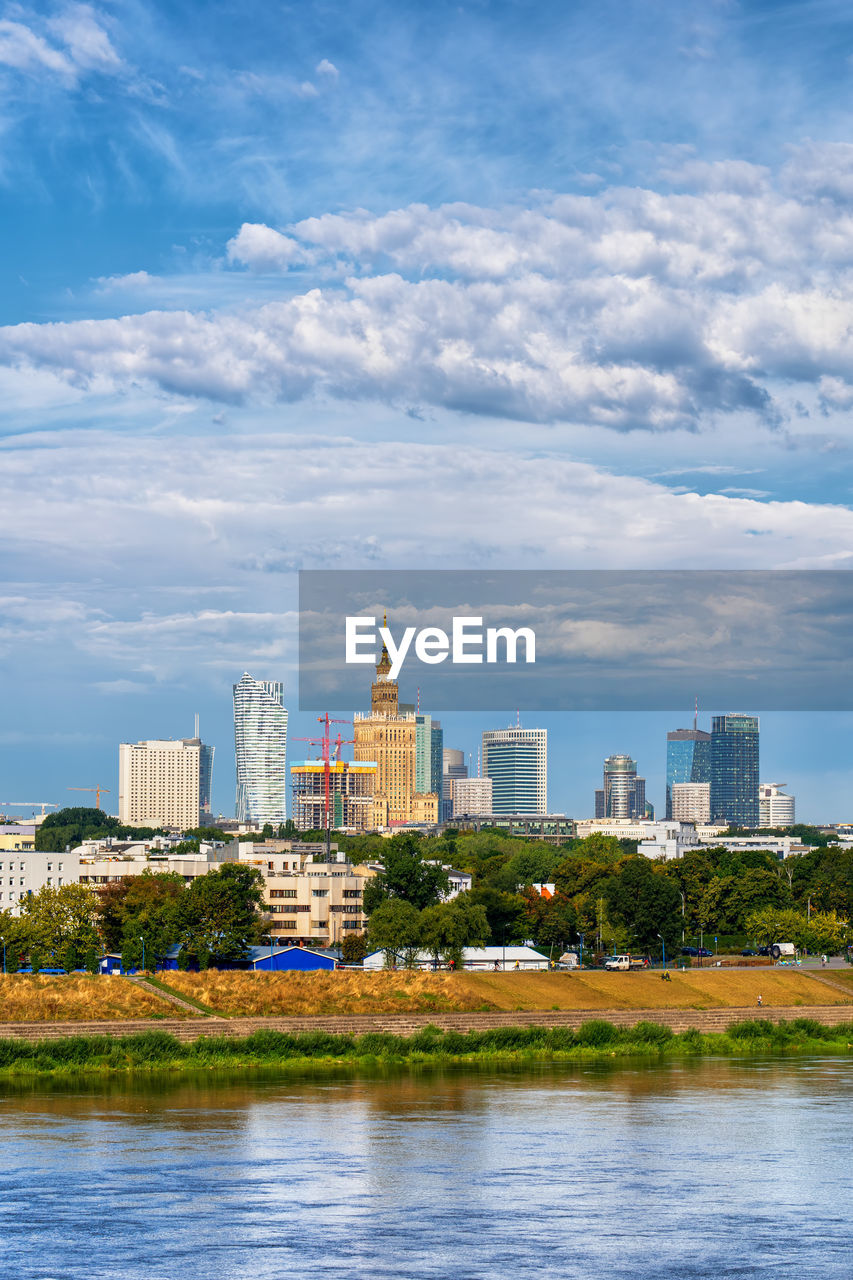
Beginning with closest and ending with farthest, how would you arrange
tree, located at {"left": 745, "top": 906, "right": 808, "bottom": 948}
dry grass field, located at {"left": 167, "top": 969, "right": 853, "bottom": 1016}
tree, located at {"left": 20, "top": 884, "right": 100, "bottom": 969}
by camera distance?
1. dry grass field, located at {"left": 167, "top": 969, "right": 853, "bottom": 1016}
2. tree, located at {"left": 20, "top": 884, "right": 100, "bottom": 969}
3. tree, located at {"left": 745, "top": 906, "right": 808, "bottom": 948}

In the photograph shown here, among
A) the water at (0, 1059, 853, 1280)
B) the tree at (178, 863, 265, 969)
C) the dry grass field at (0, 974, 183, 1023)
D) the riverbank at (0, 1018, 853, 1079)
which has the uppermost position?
the tree at (178, 863, 265, 969)

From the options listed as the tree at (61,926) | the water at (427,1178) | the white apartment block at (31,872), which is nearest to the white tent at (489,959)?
the tree at (61,926)

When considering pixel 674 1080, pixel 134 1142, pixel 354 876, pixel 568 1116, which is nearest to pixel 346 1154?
pixel 134 1142

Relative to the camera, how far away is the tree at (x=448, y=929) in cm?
8838

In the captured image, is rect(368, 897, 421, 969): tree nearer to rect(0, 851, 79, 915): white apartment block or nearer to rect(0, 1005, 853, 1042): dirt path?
rect(0, 1005, 853, 1042): dirt path

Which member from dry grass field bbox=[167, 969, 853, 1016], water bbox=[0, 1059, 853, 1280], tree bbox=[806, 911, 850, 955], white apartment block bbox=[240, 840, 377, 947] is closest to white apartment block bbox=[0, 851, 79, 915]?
white apartment block bbox=[240, 840, 377, 947]

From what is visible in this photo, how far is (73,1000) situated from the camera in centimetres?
6975

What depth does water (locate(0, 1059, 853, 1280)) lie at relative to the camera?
112ft

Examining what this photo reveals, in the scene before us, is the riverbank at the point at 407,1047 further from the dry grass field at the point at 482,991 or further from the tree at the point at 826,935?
the tree at the point at 826,935

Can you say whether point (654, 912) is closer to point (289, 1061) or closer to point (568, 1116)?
point (289, 1061)

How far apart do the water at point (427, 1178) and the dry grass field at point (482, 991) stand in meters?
12.4

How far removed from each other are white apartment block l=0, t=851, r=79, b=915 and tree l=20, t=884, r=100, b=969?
45889mm

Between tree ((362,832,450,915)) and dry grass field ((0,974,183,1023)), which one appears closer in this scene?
dry grass field ((0,974,183,1023))

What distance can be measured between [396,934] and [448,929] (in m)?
2.99
